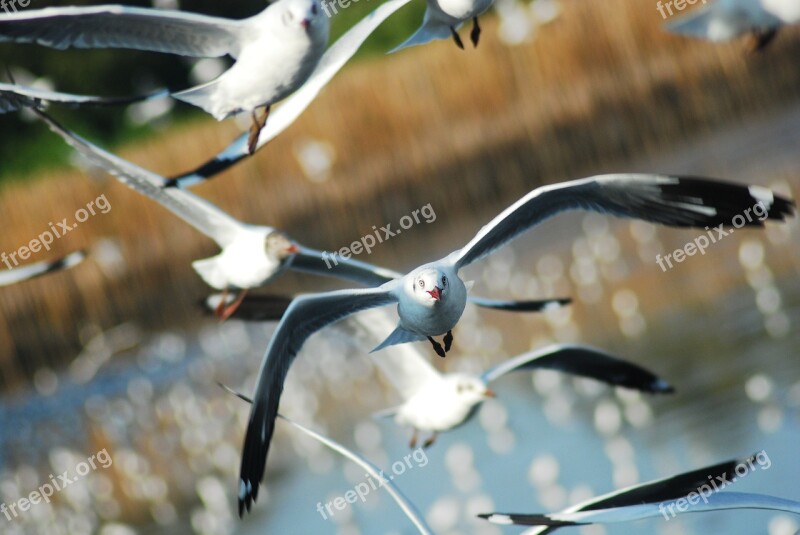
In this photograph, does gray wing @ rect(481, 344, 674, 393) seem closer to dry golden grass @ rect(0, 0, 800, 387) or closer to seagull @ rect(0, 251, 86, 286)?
seagull @ rect(0, 251, 86, 286)

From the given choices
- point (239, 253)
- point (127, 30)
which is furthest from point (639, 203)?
point (239, 253)

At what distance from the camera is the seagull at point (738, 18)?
5879 millimetres

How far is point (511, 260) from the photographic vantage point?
1355 cm

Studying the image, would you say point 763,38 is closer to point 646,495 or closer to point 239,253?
point 646,495

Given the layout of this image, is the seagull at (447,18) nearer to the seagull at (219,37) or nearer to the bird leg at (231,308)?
the seagull at (219,37)

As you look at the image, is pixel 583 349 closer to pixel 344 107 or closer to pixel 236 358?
pixel 236 358

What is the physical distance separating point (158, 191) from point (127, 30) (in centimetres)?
96

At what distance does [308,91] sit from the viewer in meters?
5.41

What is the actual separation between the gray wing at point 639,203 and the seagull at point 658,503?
902 mm

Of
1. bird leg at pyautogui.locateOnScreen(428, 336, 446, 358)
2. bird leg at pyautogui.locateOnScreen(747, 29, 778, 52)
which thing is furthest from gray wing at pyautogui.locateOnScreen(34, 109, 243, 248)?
bird leg at pyautogui.locateOnScreen(747, 29, 778, 52)

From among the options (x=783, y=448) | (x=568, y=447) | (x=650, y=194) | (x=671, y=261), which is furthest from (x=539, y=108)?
(x=650, y=194)

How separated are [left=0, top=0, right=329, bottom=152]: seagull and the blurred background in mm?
3672

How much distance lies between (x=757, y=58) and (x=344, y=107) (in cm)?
445

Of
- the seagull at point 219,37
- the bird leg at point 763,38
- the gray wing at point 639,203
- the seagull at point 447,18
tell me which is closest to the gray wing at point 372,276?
the gray wing at point 639,203
